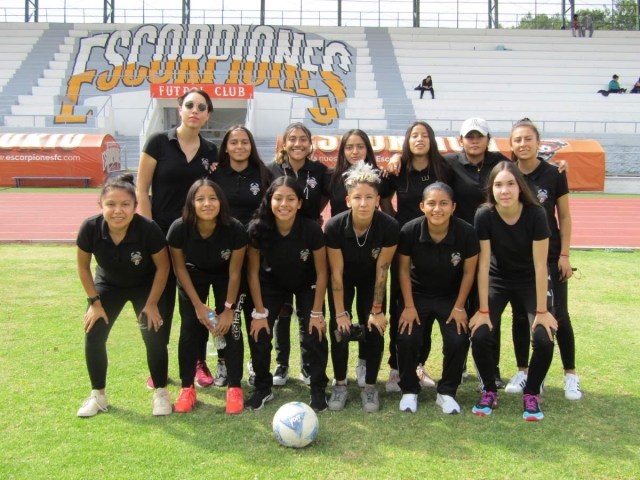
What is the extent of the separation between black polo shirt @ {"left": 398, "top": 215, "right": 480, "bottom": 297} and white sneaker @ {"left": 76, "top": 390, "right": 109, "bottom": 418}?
235 cm

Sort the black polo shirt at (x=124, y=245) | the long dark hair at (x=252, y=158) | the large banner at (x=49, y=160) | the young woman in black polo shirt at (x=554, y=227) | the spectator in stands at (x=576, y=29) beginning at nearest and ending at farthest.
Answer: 1. the black polo shirt at (x=124, y=245)
2. the young woman in black polo shirt at (x=554, y=227)
3. the long dark hair at (x=252, y=158)
4. the large banner at (x=49, y=160)
5. the spectator in stands at (x=576, y=29)

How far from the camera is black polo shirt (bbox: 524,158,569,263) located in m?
4.64

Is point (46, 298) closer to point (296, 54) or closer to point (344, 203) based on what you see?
point (344, 203)

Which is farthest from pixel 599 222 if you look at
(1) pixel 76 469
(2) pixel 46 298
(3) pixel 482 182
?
(1) pixel 76 469

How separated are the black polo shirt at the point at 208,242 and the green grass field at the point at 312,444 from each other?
41.7 inches

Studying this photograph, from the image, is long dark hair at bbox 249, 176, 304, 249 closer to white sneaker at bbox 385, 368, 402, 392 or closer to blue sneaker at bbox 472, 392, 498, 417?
white sneaker at bbox 385, 368, 402, 392

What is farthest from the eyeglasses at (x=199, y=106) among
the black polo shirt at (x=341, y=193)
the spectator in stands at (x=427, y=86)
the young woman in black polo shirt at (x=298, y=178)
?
the spectator in stands at (x=427, y=86)

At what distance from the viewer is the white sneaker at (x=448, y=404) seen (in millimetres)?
4223

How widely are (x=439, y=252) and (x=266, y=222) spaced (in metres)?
1.27

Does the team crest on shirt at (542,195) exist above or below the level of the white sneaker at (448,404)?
above

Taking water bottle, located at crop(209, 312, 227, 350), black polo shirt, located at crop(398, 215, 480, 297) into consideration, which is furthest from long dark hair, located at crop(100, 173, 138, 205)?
black polo shirt, located at crop(398, 215, 480, 297)

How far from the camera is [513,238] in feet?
14.4

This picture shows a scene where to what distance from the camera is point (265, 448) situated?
12.1 feet

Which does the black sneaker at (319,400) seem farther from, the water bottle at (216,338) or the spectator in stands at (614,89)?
the spectator in stands at (614,89)
